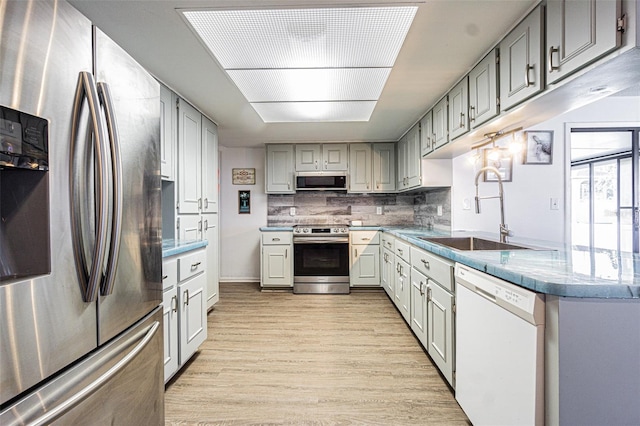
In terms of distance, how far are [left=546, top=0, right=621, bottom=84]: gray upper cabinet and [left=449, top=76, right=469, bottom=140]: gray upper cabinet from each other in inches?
31.6

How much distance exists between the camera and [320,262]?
4059 millimetres

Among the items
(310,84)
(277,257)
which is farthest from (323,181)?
(310,84)

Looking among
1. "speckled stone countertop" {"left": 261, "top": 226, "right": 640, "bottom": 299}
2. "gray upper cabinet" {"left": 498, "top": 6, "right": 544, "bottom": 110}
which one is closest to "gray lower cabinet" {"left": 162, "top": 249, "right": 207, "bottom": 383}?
"speckled stone countertop" {"left": 261, "top": 226, "right": 640, "bottom": 299}

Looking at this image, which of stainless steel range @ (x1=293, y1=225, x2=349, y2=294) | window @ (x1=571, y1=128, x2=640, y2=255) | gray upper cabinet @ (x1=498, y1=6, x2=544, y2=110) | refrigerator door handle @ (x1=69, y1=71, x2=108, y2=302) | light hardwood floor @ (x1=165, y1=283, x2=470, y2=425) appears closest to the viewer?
refrigerator door handle @ (x1=69, y1=71, x2=108, y2=302)

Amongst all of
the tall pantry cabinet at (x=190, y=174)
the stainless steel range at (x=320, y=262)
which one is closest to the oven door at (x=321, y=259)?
the stainless steel range at (x=320, y=262)

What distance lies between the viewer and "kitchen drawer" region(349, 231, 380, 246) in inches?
161

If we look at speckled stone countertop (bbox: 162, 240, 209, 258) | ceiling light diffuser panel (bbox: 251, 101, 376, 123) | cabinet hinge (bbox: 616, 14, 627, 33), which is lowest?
speckled stone countertop (bbox: 162, 240, 209, 258)

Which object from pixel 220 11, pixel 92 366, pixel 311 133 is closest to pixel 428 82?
pixel 220 11

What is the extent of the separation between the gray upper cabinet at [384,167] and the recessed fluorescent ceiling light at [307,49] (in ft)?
5.66

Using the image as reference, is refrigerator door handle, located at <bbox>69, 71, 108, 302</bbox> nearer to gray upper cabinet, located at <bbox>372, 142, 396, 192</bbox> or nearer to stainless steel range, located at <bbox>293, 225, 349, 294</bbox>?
stainless steel range, located at <bbox>293, 225, 349, 294</bbox>

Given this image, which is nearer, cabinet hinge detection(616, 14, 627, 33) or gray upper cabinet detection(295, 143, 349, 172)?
cabinet hinge detection(616, 14, 627, 33)

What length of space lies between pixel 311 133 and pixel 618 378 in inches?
138

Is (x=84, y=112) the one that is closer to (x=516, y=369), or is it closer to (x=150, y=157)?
(x=150, y=157)

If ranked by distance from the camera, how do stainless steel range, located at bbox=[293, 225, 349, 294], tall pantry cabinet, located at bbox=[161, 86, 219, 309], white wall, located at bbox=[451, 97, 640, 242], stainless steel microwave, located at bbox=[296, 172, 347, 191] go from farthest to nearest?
stainless steel microwave, located at bbox=[296, 172, 347, 191], stainless steel range, located at bbox=[293, 225, 349, 294], white wall, located at bbox=[451, 97, 640, 242], tall pantry cabinet, located at bbox=[161, 86, 219, 309]
